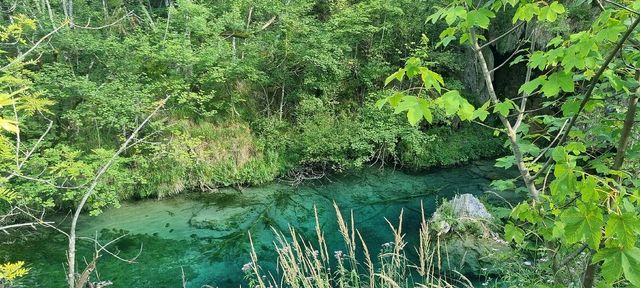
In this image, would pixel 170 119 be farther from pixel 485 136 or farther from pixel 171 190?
pixel 485 136

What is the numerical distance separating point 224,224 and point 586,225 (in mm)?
6697

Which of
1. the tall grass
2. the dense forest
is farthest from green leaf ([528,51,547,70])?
the dense forest

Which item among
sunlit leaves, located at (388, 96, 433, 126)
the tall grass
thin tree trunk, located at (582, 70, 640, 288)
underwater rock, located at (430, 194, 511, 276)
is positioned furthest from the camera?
underwater rock, located at (430, 194, 511, 276)

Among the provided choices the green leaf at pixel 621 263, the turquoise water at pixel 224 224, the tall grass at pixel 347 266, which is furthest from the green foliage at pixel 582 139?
the turquoise water at pixel 224 224

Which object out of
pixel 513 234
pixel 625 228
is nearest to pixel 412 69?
pixel 625 228

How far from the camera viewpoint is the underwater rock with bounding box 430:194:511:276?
538cm

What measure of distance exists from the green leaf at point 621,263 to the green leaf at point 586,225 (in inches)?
2.2

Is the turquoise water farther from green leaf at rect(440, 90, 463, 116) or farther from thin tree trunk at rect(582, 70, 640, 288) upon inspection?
green leaf at rect(440, 90, 463, 116)

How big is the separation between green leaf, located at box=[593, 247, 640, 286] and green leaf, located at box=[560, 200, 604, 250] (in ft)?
0.19

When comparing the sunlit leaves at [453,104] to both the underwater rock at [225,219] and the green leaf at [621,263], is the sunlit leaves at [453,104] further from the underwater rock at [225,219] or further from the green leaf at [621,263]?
the underwater rock at [225,219]

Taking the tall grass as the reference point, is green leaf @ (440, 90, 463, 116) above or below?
above

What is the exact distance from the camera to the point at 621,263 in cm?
112

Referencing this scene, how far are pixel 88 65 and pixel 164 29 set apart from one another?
190 cm

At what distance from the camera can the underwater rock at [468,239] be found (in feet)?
17.6
